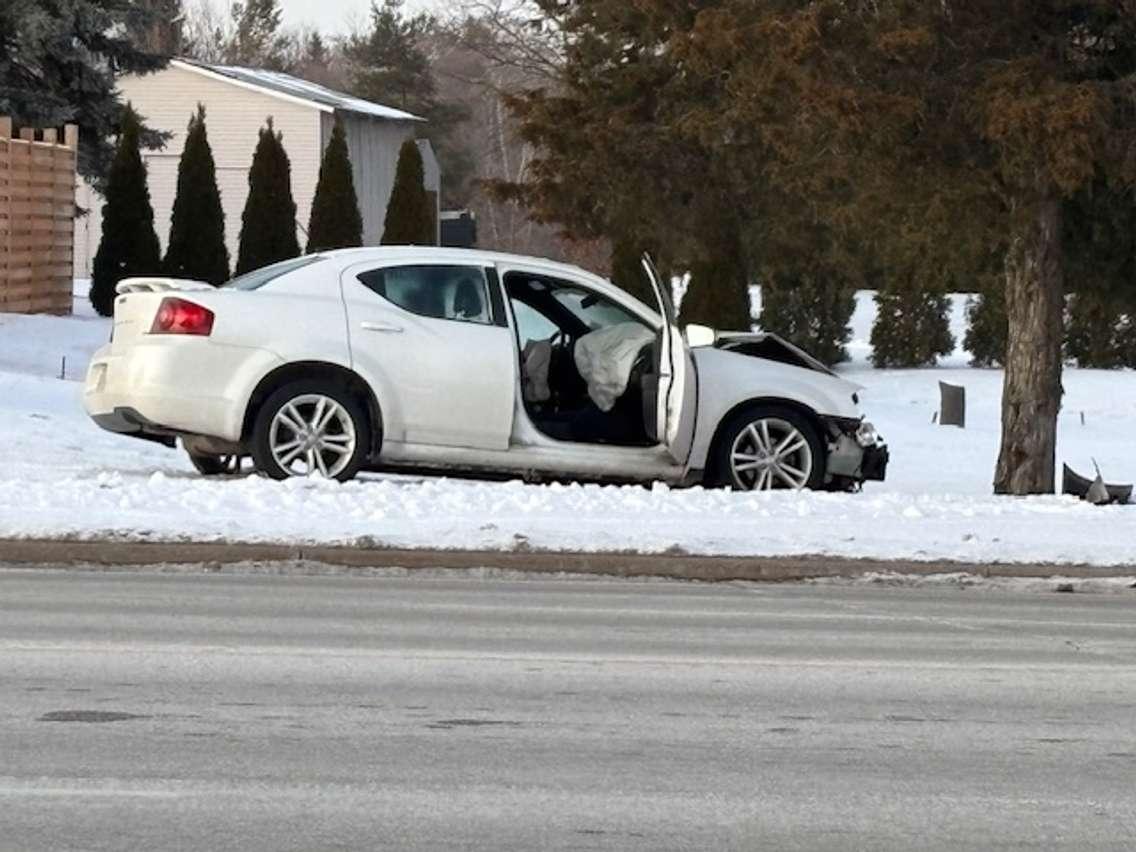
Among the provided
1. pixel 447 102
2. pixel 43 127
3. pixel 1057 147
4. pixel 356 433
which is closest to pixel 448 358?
pixel 356 433

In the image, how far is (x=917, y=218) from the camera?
2017cm

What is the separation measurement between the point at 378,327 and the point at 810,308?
27471 millimetres

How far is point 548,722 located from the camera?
25.6 ft

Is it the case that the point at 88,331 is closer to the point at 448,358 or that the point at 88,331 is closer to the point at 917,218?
the point at 917,218

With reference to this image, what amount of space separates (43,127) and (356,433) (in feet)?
Result: 92.0

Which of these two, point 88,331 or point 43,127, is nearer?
point 88,331

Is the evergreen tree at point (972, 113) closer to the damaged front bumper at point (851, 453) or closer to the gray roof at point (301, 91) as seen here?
the damaged front bumper at point (851, 453)

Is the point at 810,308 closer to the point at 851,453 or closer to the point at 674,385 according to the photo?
the point at 851,453

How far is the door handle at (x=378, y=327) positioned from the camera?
14447 mm

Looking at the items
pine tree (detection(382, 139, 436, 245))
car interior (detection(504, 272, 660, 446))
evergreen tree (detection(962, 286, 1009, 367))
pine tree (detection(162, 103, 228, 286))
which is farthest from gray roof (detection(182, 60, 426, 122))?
car interior (detection(504, 272, 660, 446))

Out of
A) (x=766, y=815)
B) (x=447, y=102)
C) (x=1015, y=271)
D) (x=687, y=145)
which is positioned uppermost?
(x=447, y=102)

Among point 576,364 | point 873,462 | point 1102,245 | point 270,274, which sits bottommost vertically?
point 873,462

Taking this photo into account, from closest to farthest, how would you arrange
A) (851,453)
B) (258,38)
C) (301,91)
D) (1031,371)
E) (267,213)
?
1. (851,453)
2. (1031,371)
3. (267,213)
4. (301,91)
5. (258,38)

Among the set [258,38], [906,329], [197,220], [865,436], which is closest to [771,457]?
[865,436]
